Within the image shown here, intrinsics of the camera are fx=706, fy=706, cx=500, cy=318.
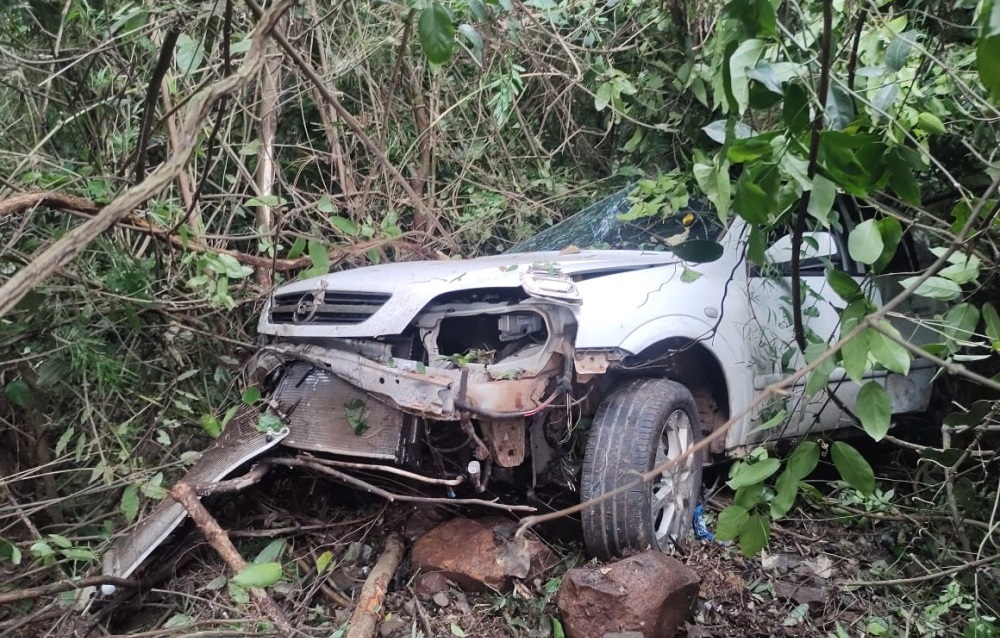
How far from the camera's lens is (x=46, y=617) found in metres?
2.72

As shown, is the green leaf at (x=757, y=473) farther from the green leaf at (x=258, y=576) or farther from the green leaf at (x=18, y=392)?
the green leaf at (x=18, y=392)

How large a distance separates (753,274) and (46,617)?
11.2 ft

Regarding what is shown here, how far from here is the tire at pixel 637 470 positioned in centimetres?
284

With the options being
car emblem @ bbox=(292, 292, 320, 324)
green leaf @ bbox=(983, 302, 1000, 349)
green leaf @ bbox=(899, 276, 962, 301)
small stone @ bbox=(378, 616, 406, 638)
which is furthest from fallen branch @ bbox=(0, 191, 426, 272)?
green leaf @ bbox=(983, 302, 1000, 349)

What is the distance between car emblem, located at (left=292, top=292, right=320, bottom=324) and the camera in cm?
316

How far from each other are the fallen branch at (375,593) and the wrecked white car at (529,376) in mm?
346

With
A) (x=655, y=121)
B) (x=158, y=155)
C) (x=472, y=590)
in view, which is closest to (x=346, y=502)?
(x=472, y=590)

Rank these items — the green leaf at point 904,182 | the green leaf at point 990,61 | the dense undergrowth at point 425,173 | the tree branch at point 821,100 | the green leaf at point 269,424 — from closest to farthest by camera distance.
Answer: the green leaf at point 990,61, the tree branch at point 821,100, the green leaf at point 904,182, the dense undergrowth at point 425,173, the green leaf at point 269,424

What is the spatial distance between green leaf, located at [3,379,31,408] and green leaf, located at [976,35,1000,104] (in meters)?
3.77

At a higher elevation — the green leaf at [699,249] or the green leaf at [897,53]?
the green leaf at [897,53]

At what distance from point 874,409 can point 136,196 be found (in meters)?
1.88

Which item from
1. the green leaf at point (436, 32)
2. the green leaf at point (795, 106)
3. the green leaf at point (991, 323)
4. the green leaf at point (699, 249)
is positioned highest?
the green leaf at point (436, 32)

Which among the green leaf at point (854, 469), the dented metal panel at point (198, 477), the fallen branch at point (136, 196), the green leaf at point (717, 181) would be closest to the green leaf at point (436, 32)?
the fallen branch at point (136, 196)

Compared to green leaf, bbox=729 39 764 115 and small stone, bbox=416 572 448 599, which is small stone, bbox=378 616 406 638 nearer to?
small stone, bbox=416 572 448 599
